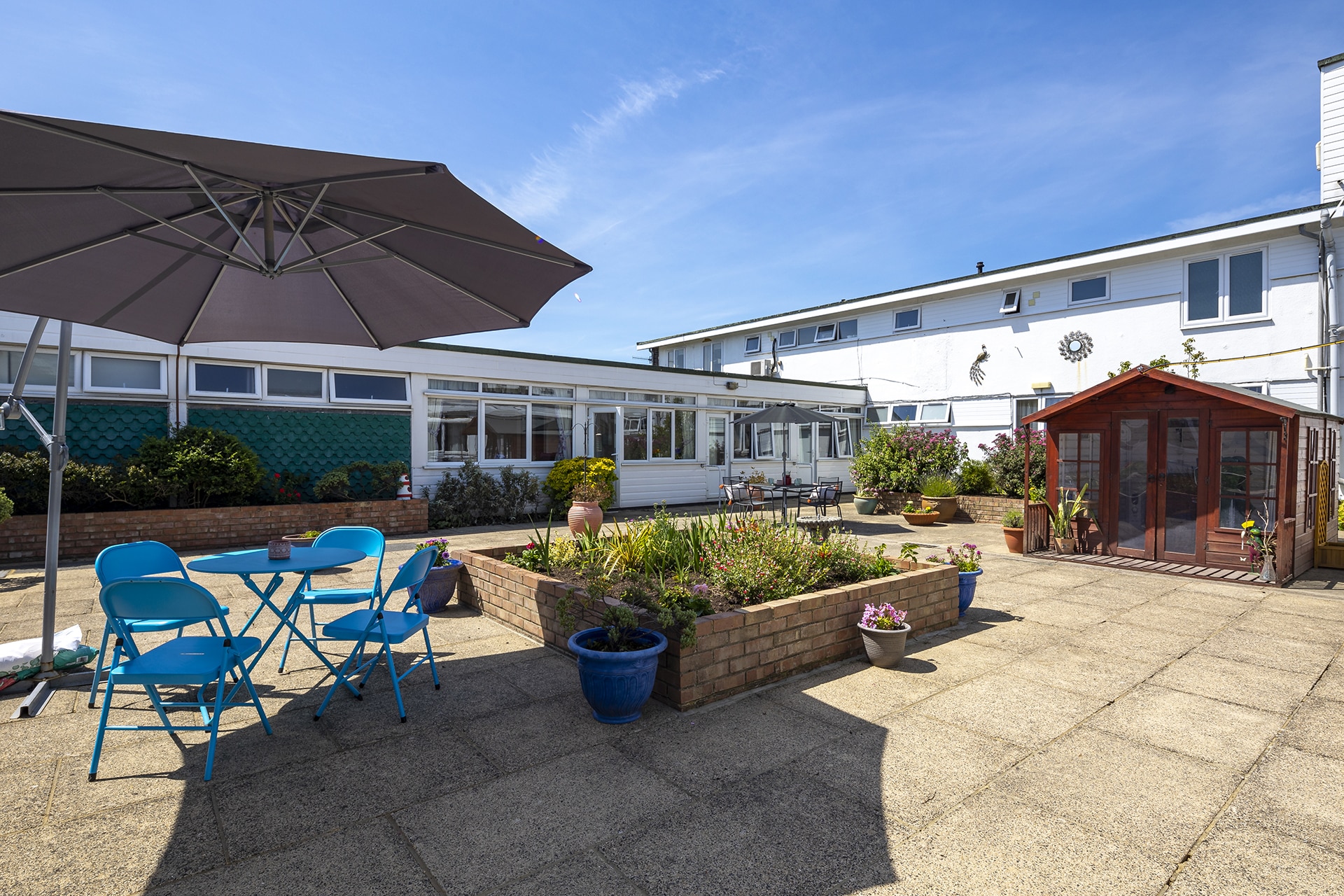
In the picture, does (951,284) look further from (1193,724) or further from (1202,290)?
(1193,724)

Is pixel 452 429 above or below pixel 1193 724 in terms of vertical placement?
above

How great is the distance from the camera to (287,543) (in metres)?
4.00

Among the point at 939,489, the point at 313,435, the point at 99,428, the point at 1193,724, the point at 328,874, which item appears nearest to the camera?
the point at 328,874

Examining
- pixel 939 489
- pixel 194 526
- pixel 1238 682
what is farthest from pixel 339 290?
pixel 939 489

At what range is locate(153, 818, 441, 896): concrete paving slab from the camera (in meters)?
2.16

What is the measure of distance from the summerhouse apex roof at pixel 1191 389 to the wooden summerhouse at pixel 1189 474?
16mm

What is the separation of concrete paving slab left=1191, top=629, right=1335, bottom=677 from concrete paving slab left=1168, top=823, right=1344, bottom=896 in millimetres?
2665

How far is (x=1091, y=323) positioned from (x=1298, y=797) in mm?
13527

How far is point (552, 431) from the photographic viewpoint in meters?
13.5

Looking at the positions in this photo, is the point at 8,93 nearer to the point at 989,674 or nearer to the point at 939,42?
the point at 989,674

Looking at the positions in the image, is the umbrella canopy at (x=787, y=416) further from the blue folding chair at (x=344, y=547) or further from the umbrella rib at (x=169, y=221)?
the umbrella rib at (x=169, y=221)

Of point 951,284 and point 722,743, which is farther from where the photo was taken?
point 951,284

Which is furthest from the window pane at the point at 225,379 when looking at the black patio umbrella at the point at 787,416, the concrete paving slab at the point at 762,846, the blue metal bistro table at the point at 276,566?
the concrete paving slab at the point at 762,846

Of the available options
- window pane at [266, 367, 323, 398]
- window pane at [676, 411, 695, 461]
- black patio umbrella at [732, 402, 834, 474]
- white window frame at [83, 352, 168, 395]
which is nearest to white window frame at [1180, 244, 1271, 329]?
black patio umbrella at [732, 402, 834, 474]
